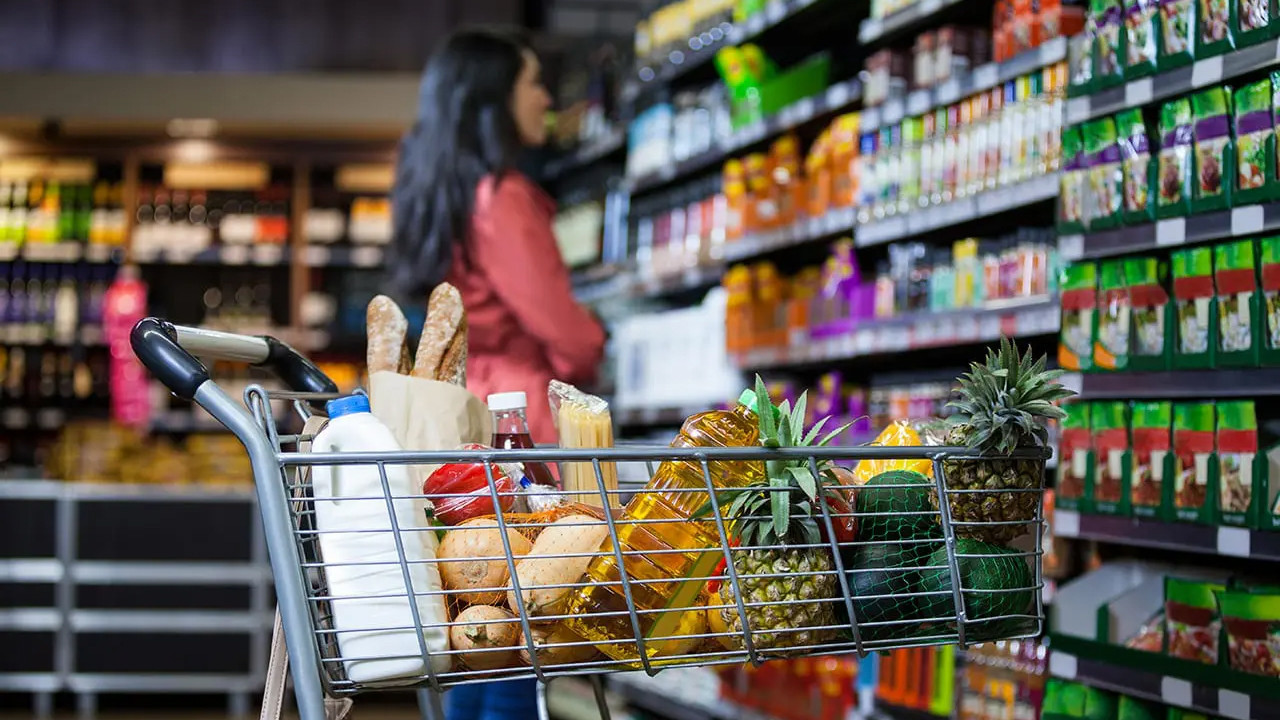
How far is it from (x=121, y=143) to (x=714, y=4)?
15.6 ft

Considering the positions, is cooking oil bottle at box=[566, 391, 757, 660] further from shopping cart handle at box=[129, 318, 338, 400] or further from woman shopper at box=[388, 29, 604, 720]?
woman shopper at box=[388, 29, 604, 720]

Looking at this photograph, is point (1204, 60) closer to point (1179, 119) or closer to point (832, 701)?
point (1179, 119)

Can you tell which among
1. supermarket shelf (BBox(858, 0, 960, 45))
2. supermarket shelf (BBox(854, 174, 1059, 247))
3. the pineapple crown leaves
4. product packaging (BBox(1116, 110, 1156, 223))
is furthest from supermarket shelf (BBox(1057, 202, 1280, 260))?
the pineapple crown leaves

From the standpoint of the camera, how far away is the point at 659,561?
1.52 m

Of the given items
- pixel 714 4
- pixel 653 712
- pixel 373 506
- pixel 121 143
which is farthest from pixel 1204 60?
pixel 121 143

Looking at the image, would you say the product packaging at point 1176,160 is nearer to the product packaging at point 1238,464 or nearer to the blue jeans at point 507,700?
the product packaging at point 1238,464

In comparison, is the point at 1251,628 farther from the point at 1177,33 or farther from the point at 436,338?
the point at 436,338

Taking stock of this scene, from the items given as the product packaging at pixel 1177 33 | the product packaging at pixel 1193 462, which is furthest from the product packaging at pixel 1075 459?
the product packaging at pixel 1177 33

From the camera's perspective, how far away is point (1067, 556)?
10.4 feet

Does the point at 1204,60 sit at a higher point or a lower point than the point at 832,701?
higher

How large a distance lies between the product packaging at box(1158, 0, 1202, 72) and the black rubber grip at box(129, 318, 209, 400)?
1.84m

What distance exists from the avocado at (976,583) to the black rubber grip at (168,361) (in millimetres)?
761

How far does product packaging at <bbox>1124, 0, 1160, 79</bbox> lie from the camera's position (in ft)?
8.72

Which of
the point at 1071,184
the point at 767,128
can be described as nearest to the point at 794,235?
the point at 767,128
